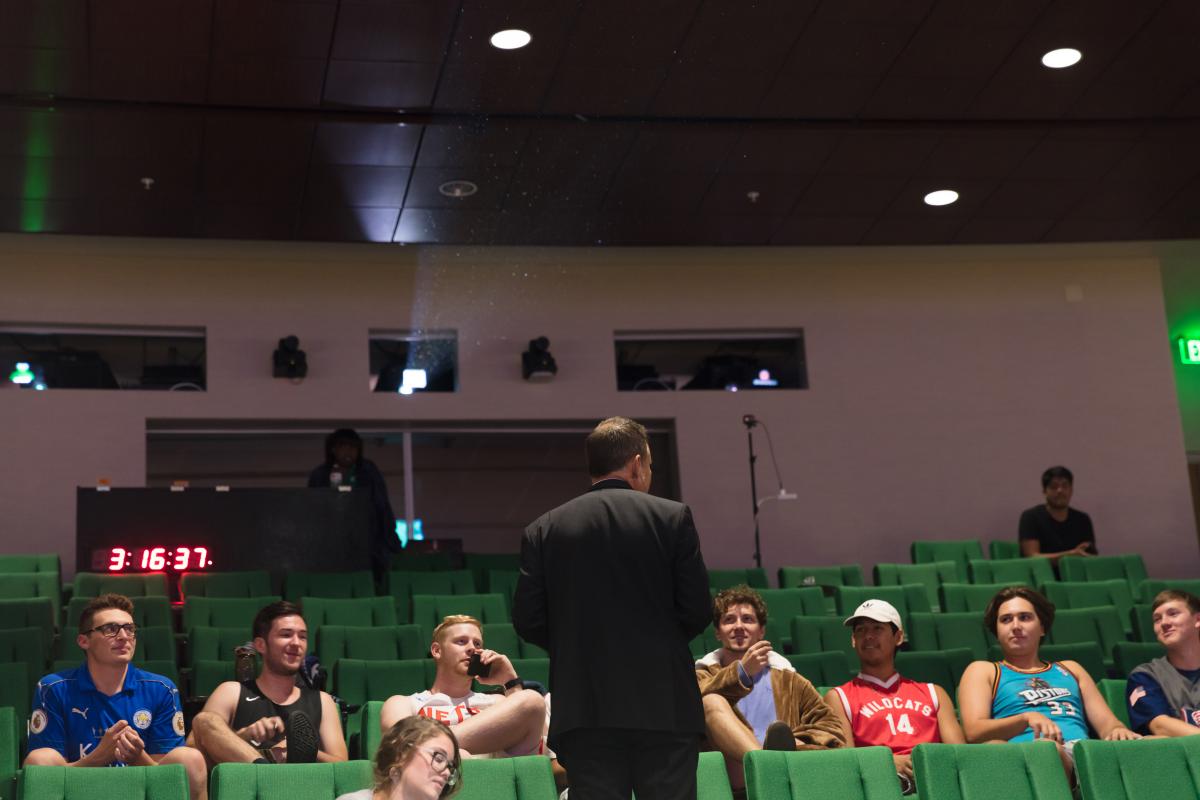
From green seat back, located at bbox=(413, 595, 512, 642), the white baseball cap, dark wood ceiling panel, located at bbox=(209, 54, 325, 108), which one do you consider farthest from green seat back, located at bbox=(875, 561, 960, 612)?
dark wood ceiling panel, located at bbox=(209, 54, 325, 108)

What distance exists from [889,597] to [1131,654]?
4.35ft

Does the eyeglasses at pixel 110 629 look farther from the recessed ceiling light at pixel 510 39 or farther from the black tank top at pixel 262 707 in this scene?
the recessed ceiling light at pixel 510 39

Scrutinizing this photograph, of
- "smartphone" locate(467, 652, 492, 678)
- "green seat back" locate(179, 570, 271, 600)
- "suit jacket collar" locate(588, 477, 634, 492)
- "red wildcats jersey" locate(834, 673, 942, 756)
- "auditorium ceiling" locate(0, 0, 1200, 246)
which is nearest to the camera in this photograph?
"suit jacket collar" locate(588, 477, 634, 492)

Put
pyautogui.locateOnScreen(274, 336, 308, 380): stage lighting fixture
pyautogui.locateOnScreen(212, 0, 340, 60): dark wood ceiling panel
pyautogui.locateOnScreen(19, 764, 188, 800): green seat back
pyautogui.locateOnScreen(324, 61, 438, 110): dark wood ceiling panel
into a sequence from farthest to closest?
1. pyautogui.locateOnScreen(274, 336, 308, 380): stage lighting fixture
2. pyautogui.locateOnScreen(324, 61, 438, 110): dark wood ceiling panel
3. pyautogui.locateOnScreen(212, 0, 340, 60): dark wood ceiling panel
4. pyautogui.locateOnScreen(19, 764, 188, 800): green seat back

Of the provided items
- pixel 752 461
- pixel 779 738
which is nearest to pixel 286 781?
pixel 779 738

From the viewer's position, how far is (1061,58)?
684 centimetres

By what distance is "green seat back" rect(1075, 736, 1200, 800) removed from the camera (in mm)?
3758

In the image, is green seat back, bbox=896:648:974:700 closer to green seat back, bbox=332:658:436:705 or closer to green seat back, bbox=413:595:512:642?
green seat back, bbox=332:658:436:705

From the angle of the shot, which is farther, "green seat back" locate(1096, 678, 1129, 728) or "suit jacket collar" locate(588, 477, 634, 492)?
"green seat back" locate(1096, 678, 1129, 728)

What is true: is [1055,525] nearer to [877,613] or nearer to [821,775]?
[877,613]

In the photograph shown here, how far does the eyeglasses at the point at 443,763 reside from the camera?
9.09 ft

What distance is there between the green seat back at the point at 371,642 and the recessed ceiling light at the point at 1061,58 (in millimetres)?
3853

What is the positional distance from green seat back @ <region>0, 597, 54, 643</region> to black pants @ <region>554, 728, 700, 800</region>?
385cm

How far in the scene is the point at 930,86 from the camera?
23.1 feet
